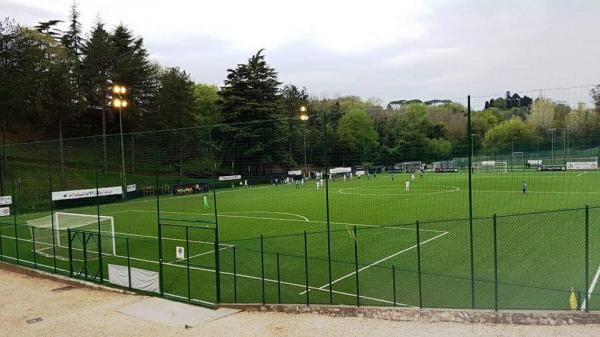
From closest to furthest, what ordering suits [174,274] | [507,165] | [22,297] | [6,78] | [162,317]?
[162,317] → [22,297] → [174,274] → [507,165] → [6,78]

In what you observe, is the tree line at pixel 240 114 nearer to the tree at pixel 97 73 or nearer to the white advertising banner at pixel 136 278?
the tree at pixel 97 73

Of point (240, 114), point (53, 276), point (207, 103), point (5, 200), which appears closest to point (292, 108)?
point (207, 103)

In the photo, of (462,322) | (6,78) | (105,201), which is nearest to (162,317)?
(462,322)

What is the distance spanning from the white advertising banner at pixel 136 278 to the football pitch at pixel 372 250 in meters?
0.67

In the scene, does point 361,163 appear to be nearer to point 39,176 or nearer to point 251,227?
point 251,227

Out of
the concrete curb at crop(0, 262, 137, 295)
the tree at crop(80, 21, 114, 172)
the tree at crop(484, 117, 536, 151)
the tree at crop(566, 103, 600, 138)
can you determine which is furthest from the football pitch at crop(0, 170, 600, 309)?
the tree at crop(80, 21, 114, 172)

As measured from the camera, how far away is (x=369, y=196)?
45.6m

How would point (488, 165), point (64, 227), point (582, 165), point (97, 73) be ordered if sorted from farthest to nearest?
1. point (97, 73)
2. point (64, 227)
3. point (488, 165)
4. point (582, 165)

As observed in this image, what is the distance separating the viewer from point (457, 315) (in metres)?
11.1

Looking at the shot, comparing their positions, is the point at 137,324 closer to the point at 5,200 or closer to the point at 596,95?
the point at 596,95

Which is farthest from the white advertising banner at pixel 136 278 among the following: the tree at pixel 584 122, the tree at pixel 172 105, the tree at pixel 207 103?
the tree at pixel 207 103

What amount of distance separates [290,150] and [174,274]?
7588 mm

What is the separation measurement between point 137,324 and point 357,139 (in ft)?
37.3

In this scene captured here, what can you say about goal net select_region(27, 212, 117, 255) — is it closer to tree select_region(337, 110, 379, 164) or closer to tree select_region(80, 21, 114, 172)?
tree select_region(337, 110, 379, 164)
